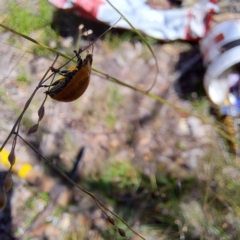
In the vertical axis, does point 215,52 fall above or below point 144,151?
above

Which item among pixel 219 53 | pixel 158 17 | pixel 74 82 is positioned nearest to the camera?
pixel 74 82

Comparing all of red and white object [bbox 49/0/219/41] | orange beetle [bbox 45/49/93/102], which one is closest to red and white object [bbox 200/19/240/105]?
red and white object [bbox 49/0/219/41]

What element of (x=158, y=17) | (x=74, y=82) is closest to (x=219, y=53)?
(x=158, y=17)

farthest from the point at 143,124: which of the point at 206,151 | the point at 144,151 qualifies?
the point at 206,151

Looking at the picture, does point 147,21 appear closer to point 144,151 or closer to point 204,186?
point 144,151

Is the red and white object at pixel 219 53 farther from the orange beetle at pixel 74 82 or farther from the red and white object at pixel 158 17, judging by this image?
the orange beetle at pixel 74 82

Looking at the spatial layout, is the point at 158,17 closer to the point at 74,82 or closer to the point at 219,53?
the point at 219,53

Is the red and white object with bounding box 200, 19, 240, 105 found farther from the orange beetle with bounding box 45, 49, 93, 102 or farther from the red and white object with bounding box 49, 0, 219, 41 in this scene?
the orange beetle with bounding box 45, 49, 93, 102
